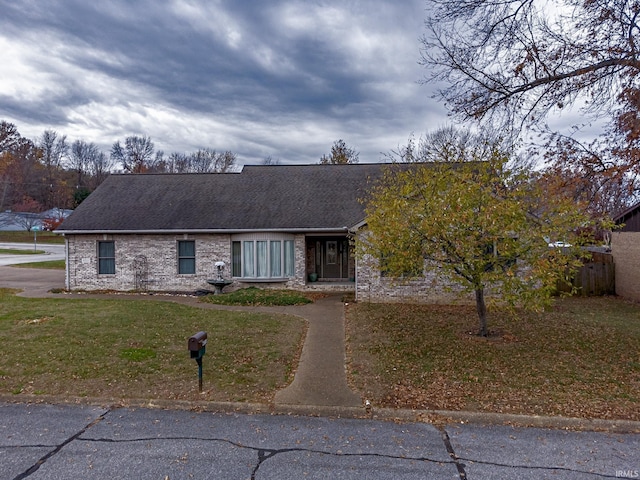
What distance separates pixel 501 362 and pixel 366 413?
10.8 feet

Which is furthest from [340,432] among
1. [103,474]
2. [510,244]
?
[510,244]

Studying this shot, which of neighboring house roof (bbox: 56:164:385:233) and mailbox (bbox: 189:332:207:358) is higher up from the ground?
neighboring house roof (bbox: 56:164:385:233)

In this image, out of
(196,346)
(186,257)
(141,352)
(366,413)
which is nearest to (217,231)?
(186,257)

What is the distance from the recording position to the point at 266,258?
15617 mm

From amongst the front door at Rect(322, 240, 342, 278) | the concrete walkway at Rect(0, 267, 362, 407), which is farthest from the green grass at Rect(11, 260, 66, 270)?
the front door at Rect(322, 240, 342, 278)

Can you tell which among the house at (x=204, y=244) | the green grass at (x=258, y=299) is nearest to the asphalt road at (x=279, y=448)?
the green grass at (x=258, y=299)

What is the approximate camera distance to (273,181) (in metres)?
18.8

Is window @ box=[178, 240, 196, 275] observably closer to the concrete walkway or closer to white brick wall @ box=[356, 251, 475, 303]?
the concrete walkway

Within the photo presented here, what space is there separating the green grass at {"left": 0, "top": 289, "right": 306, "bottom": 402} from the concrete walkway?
0.26 m

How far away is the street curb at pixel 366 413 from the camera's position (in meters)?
5.04

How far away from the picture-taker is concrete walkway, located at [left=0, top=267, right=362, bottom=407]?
580 cm

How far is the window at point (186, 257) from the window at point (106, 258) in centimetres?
258

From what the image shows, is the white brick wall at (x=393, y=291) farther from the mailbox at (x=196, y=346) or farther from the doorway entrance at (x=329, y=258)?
the mailbox at (x=196, y=346)

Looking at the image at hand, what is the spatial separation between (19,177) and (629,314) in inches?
2723
